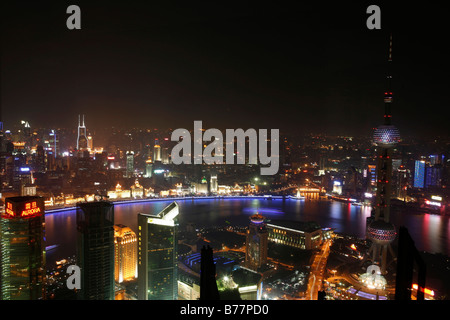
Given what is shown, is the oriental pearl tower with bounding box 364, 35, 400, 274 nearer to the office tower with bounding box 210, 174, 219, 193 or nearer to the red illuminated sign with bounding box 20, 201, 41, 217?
the red illuminated sign with bounding box 20, 201, 41, 217

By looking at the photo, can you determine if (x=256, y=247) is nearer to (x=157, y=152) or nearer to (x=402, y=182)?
(x=402, y=182)

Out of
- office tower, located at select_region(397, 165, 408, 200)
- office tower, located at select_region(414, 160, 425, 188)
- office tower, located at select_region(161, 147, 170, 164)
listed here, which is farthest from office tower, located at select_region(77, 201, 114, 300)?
office tower, located at select_region(161, 147, 170, 164)

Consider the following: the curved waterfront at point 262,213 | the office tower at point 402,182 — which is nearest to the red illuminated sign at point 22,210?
the curved waterfront at point 262,213

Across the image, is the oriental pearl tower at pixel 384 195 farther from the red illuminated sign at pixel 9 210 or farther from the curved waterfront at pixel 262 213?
the red illuminated sign at pixel 9 210

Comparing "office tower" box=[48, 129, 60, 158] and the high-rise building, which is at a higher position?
"office tower" box=[48, 129, 60, 158]

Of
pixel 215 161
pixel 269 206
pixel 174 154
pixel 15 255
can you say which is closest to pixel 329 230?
pixel 269 206
